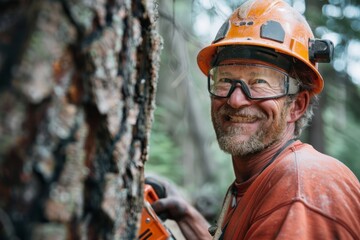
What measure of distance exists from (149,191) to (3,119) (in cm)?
231

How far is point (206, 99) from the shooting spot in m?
12.0

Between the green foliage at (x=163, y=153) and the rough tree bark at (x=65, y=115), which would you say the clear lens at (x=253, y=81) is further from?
the green foliage at (x=163, y=153)

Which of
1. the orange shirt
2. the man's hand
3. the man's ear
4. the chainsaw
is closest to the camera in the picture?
the orange shirt

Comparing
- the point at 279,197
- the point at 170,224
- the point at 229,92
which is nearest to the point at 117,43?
the point at 279,197

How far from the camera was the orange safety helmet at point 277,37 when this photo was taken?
3145 millimetres

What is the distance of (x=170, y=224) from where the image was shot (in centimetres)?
433

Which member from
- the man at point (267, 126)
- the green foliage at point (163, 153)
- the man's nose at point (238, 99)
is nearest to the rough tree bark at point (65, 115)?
the man at point (267, 126)

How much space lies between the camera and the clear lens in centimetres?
304

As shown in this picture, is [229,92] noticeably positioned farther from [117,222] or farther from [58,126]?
[58,126]

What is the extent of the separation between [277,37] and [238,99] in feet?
1.78

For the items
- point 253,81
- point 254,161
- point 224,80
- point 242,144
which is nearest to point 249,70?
point 253,81

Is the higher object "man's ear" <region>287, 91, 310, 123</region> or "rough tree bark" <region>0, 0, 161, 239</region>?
"rough tree bark" <region>0, 0, 161, 239</region>

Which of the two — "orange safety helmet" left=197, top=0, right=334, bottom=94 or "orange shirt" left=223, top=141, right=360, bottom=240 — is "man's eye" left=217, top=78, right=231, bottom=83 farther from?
"orange shirt" left=223, top=141, right=360, bottom=240

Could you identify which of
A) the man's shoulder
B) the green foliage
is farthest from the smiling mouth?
the green foliage
